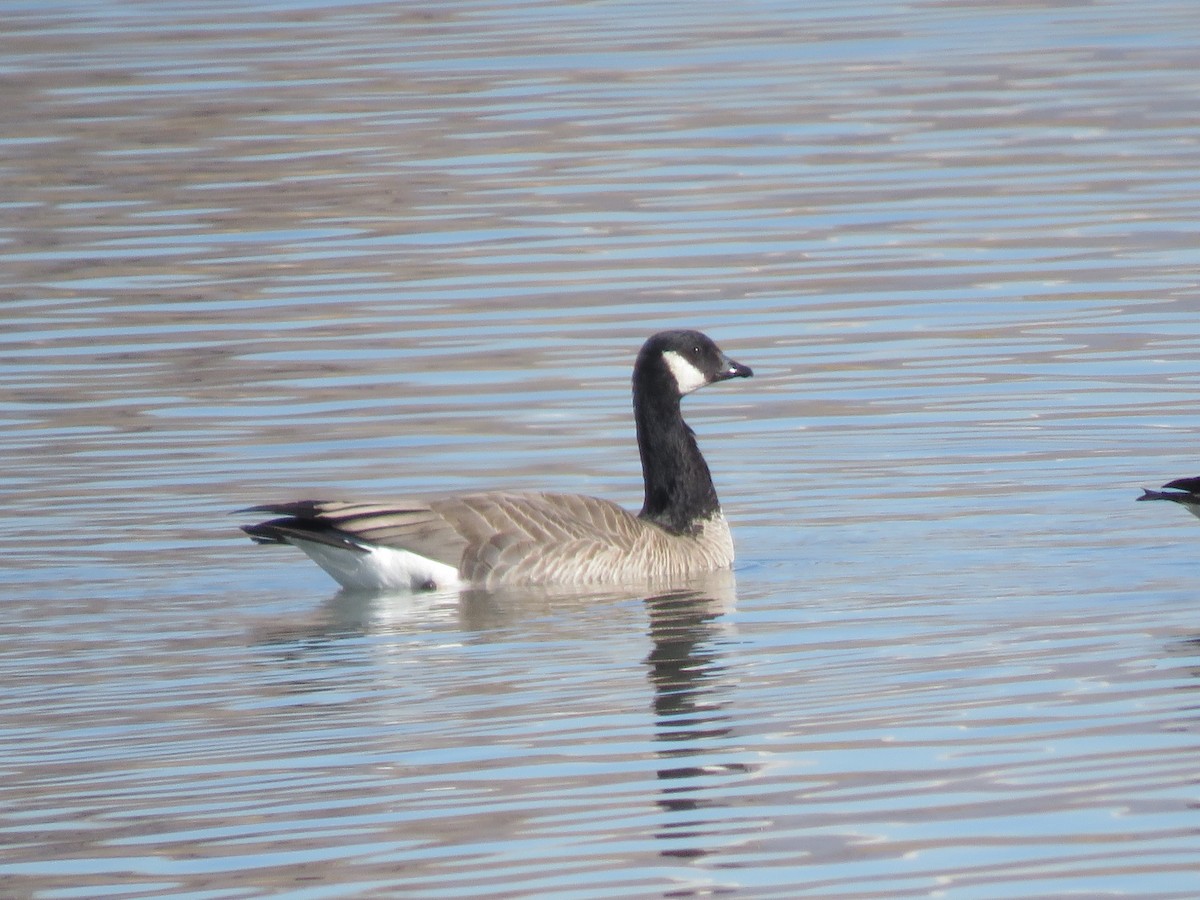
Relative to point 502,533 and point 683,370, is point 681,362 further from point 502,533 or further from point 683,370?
point 502,533

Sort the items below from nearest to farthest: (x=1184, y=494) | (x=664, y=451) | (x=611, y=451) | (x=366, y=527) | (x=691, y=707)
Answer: (x=691, y=707)
(x=1184, y=494)
(x=366, y=527)
(x=664, y=451)
(x=611, y=451)

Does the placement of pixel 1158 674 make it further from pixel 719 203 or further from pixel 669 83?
pixel 669 83

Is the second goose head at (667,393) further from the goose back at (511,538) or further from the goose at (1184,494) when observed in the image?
the goose at (1184,494)

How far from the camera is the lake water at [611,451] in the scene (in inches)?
308

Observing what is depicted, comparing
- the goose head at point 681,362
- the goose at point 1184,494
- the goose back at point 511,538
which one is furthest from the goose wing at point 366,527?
the goose at point 1184,494

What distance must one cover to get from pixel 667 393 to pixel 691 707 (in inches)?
170

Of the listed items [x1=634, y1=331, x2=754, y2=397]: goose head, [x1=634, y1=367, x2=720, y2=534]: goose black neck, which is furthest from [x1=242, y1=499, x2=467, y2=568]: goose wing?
[x1=634, y1=331, x2=754, y2=397]: goose head

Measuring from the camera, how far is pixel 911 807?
7.78m

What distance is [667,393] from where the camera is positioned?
13.4 metres

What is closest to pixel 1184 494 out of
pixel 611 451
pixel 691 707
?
pixel 691 707

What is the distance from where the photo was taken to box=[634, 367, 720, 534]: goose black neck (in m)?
13.1

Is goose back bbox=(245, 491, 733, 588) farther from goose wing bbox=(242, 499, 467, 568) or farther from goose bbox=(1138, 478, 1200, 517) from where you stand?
goose bbox=(1138, 478, 1200, 517)

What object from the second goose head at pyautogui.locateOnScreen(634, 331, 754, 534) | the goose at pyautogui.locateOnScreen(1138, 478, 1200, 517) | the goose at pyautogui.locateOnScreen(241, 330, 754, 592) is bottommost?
the goose at pyautogui.locateOnScreen(241, 330, 754, 592)

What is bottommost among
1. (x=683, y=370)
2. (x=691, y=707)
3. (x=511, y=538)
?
(x=691, y=707)
